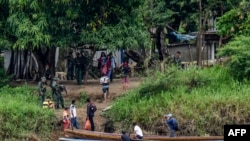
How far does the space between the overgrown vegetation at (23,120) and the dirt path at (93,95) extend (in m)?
0.53

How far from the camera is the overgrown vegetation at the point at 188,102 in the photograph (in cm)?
2122

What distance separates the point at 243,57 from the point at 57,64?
38.8 ft

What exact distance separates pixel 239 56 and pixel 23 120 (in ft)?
26.2

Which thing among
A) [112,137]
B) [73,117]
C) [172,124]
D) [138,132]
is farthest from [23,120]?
[172,124]

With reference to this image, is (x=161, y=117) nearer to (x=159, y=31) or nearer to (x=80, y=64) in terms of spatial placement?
(x=80, y=64)

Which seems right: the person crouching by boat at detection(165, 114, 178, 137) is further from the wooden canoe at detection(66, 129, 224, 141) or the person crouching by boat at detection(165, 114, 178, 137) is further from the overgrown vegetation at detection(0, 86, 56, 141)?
the overgrown vegetation at detection(0, 86, 56, 141)

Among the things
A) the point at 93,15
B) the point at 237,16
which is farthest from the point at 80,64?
the point at 237,16

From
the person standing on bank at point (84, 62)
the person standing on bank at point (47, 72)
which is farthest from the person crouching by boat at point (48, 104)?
the person standing on bank at point (84, 62)

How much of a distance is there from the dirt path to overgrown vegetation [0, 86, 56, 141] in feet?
1.73

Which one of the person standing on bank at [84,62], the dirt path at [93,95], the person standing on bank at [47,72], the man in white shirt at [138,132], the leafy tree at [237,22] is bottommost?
the man in white shirt at [138,132]

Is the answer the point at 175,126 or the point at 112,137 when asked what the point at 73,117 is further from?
the point at 175,126

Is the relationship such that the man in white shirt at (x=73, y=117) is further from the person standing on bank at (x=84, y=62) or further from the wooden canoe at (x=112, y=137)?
the person standing on bank at (x=84, y=62)

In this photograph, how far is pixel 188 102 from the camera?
21703 mm

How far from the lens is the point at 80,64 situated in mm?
27891
